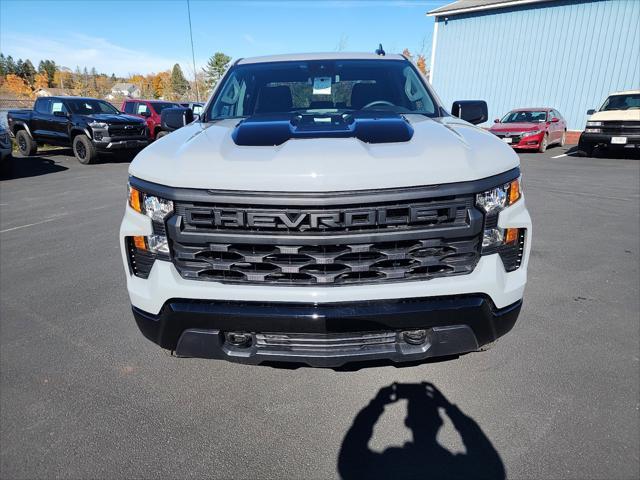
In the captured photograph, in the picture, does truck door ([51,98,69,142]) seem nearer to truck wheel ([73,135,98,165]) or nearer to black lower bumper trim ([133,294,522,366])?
truck wheel ([73,135,98,165])

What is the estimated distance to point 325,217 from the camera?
1729 mm

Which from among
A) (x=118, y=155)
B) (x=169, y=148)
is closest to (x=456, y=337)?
(x=169, y=148)

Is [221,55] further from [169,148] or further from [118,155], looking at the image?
[169,148]

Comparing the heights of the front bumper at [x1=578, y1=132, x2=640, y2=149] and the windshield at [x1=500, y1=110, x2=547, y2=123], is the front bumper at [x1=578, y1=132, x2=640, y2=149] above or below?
below

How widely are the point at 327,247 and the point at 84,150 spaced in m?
12.8

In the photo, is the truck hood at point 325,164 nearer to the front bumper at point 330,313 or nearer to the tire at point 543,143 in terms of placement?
the front bumper at point 330,313

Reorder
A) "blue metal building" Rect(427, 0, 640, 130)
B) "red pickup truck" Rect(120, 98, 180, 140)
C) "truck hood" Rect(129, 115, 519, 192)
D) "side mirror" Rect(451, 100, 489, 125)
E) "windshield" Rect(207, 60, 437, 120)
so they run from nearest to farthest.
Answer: "truck hood" Rect(129, 115, 519, 192) < "windshield" Rect(207, 60, 437, 120) < "side mirror" Rect(451, 100, 489, 125) < "red pickup truck" Rect(120, 98, 180, 140) < "blue metal building" Rect(427, 0, 640, 130)

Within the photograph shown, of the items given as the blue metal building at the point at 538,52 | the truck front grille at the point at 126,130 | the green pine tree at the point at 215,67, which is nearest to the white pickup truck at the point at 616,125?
the blue metal building at the point at 538,52

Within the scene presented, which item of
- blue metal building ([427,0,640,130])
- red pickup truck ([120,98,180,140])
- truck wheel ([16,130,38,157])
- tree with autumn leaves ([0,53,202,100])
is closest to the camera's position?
truck wheel ([16,130,38,157])

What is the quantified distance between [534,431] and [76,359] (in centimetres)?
278

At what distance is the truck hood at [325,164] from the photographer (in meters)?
1.70

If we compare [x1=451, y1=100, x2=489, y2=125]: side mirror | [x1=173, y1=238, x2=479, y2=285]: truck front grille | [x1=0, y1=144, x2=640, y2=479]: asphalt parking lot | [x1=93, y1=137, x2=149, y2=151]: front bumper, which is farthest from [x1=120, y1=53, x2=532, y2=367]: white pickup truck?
[x1=93, y1=137, x2=149, y2=151]: front bumper

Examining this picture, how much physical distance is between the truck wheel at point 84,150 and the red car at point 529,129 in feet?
41.4

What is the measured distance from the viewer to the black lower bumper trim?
5.85ft
